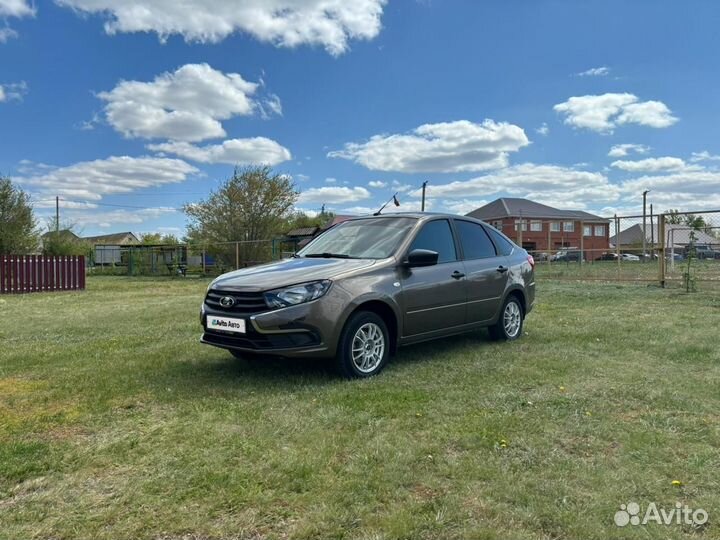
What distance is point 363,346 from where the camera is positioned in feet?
15.9

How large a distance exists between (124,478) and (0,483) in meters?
0.64

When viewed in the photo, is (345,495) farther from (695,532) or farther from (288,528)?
(695,532)

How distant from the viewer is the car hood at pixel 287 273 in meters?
4.57

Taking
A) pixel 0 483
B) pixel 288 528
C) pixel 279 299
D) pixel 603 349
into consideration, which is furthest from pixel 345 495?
pixel 603 349

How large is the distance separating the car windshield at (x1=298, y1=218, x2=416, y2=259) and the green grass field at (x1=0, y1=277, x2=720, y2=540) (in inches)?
46.2

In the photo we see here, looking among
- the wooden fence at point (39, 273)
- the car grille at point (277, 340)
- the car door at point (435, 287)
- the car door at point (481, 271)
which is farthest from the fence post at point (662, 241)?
the wooden fence at point (39, 273)

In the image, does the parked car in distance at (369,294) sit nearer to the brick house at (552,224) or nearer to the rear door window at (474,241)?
the rear door window at (474,241)

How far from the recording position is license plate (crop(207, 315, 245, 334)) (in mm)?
4508

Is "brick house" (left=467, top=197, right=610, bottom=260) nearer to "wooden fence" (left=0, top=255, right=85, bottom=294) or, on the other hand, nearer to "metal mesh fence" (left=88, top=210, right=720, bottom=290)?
"metal mesh fence" (left=88, top=210, right=720, bottom=290)

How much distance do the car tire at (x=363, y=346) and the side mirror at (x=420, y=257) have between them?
66cm

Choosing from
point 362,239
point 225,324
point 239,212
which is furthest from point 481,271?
point 239,212

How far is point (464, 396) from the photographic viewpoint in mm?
4227

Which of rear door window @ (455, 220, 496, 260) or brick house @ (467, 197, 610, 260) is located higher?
brick house @ (467, 197, 610, 260)

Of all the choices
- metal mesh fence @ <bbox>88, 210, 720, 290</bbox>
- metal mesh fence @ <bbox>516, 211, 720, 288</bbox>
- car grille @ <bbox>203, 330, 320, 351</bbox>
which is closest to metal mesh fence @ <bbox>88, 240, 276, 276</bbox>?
metal mesh fence @ <bbox>88, 210, 720, 290</bbox>
